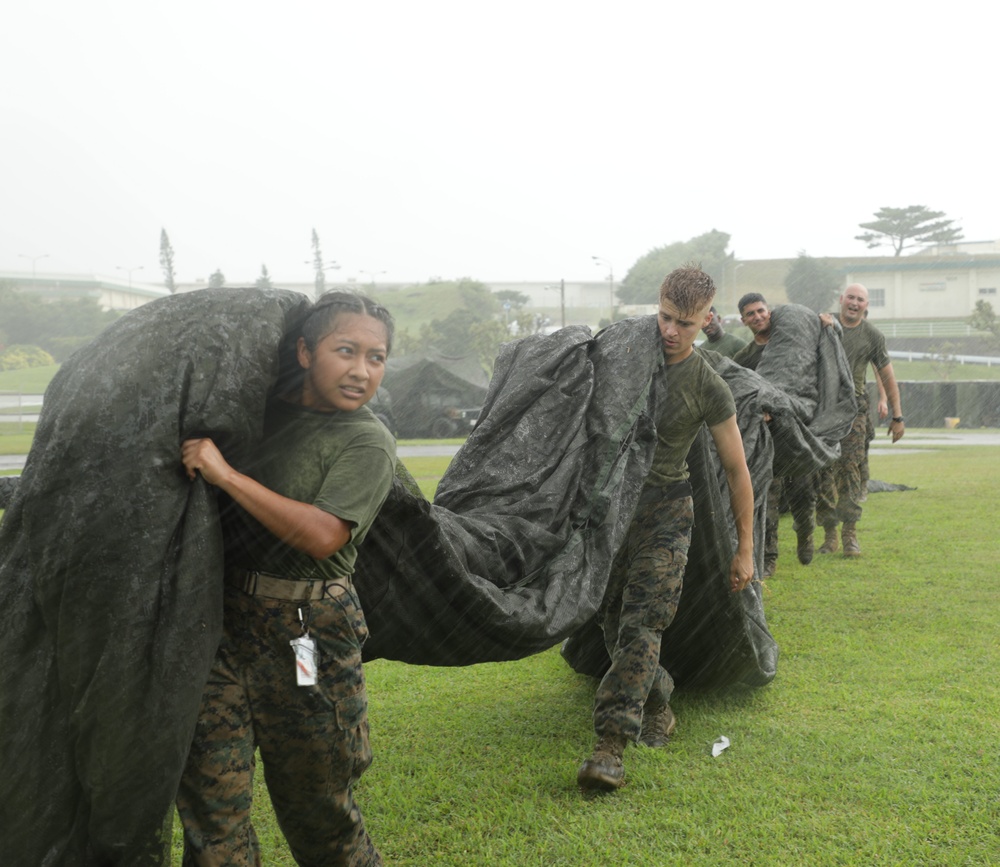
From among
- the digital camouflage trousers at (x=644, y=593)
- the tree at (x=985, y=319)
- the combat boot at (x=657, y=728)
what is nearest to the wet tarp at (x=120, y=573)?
the digital camouflage trousers at (x=644, y=593)

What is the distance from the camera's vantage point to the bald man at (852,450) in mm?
9414

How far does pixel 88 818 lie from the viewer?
103 inches

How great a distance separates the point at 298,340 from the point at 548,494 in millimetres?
1666

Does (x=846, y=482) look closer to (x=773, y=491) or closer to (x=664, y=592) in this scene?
(x=773, y=491)

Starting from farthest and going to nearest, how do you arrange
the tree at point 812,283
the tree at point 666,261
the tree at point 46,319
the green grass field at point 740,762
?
the tree at point 666,261
the tree at point 812,283
the tree at point 46,319
the green grass field at point 740,762

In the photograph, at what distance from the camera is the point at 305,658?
2.78 m

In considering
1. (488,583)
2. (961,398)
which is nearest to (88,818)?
(488,583)

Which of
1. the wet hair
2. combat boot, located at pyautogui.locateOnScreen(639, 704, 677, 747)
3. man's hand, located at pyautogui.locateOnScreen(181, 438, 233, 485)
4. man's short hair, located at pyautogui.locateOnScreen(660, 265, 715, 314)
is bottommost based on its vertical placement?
combat boot, located at pyautogui.locateOnScreen(639, 704, 677, 747)

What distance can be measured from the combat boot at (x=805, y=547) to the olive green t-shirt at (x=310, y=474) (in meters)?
7.00

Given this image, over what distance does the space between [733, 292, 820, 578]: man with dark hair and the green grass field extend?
1.28 m

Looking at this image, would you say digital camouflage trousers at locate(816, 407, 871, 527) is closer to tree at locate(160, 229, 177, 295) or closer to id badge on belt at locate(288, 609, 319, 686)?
id badge on belt at locate(288, 609, 319, 686)

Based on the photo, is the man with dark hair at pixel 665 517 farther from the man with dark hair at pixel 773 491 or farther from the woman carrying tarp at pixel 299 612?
the man with dark hair at pixel 773 491

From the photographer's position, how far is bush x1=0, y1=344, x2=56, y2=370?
35.8 meters

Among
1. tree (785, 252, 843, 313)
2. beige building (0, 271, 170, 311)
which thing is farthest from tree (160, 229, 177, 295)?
tree (785, 252, 843, 313)
